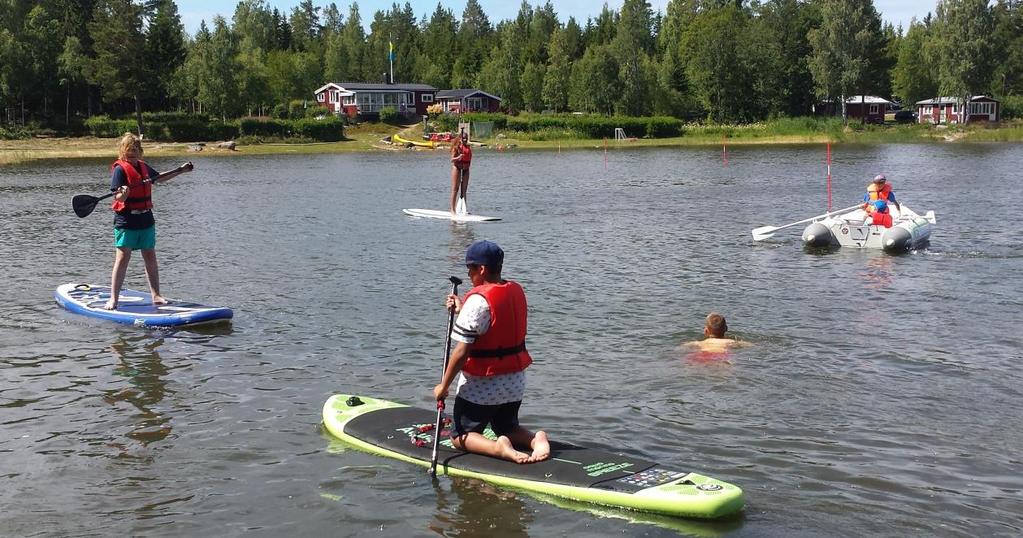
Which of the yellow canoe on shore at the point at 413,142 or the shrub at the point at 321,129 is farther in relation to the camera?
the shrub at the point at 321,129

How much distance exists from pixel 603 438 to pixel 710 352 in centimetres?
347

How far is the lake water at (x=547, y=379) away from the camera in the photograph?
800 cm

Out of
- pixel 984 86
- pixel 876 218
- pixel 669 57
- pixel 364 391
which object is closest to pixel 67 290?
pixel 364 391

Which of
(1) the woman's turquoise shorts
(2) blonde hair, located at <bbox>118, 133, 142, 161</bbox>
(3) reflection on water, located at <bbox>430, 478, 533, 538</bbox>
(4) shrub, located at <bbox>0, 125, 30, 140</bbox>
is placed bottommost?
(3) reflection on water, located at <bbox>430, 478, 533, 538</bbox>

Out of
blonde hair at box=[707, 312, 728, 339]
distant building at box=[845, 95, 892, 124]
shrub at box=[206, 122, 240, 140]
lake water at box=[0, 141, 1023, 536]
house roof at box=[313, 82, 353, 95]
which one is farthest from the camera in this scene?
house roof at box=[313, 82, 353, 95]

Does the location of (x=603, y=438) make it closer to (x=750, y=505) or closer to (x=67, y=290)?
(x=750, y=505)

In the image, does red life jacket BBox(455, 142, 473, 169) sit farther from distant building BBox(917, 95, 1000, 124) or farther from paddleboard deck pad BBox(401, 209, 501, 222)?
distant building BBox(917, 95, 1000, 124)

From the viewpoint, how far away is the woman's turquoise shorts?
14273 mm

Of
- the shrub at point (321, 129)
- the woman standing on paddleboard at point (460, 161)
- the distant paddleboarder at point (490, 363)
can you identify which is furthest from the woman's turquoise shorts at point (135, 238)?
the shrub at point (321, 129)

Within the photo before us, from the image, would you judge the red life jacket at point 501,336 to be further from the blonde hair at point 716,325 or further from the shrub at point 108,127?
the shrub at point 108,127

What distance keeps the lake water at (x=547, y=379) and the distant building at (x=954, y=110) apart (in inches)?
3379

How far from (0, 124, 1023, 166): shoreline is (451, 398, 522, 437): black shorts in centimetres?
7159

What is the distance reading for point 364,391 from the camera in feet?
36.9

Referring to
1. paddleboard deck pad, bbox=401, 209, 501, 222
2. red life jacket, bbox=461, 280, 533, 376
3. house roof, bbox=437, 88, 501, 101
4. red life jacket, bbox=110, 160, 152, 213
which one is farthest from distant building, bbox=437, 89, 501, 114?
red life jacket, bbox=461, 280, 533, 376
